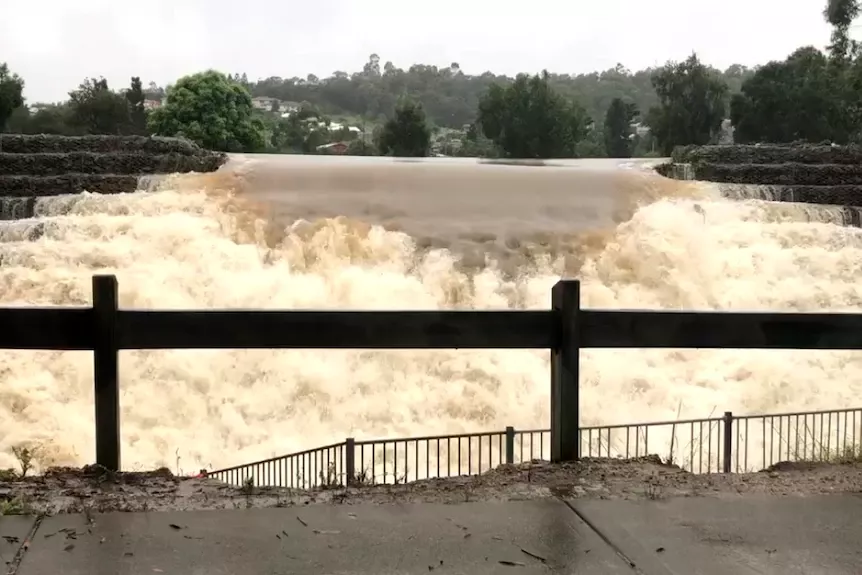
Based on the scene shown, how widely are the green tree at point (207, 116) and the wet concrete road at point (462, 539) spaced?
47875 millimetres

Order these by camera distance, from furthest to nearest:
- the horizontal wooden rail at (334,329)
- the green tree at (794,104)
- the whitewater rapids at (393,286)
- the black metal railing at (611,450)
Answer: the green tree at (794,104), the whitewater rapids at (393,286), the black metal railing at (611,450), the horizontal wooden rail at (334,329)

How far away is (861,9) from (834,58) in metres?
4.30

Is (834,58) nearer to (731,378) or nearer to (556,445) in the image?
(731,378)

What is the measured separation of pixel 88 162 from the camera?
82.3 ft

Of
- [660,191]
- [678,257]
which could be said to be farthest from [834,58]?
[678,257]

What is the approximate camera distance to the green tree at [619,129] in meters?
54.3

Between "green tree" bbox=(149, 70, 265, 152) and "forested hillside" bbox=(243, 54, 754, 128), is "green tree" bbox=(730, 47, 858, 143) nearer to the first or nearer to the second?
"forested hillside" bbox=(243, 54, 754, 128)

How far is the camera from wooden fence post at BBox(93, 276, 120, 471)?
159 inches

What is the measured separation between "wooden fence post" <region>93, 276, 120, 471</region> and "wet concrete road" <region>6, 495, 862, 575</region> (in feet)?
1.98

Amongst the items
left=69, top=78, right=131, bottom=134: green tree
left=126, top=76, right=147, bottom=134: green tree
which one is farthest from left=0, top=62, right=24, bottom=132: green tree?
left=126, top=76, right=147, bottom=134: green tree

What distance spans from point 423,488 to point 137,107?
5112cm

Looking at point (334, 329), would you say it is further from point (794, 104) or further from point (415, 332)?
point (794, 104)

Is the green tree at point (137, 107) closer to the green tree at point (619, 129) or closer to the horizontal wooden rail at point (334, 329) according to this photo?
the green tree at point (619, 129)

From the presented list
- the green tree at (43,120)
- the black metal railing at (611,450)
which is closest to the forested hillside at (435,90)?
the green tree at (43,120)
